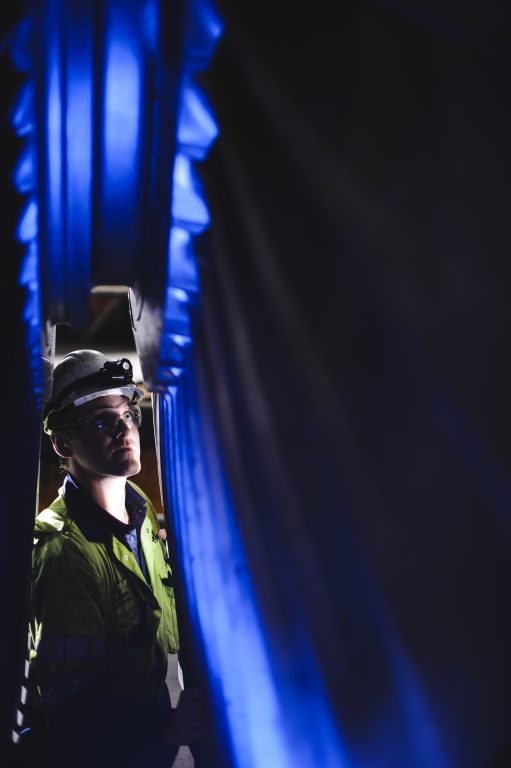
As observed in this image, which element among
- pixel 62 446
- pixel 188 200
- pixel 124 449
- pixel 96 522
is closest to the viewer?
pixel 188 200

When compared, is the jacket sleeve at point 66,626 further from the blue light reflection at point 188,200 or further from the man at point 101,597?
the blue light reflection at point 188,200

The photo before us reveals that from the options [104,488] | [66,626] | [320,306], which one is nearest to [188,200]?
[320,306]

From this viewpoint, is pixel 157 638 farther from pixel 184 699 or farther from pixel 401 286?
pixel 401 286

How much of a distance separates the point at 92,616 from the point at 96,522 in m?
0.40

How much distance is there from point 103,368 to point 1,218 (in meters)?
1.25

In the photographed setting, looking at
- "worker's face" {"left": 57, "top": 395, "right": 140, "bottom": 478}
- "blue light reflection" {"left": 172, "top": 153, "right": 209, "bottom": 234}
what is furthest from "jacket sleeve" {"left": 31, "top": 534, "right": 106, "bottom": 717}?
"blue light reflection" {"left": 172, "top": 153, "right": 209, "bottom": 234}

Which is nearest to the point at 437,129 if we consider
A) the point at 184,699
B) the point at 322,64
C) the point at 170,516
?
the point at 322,64

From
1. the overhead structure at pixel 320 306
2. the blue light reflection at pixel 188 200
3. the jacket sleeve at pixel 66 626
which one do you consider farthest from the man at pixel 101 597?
the blue light reflection at pixel 188 200

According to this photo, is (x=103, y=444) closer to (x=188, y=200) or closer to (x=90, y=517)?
(x=90, y=517)

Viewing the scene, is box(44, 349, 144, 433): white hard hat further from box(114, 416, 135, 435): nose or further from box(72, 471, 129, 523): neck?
box(72, 471, 129, 523): neck

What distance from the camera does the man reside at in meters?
1.62

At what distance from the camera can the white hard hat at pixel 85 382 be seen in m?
2.27

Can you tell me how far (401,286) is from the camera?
1.53 feet

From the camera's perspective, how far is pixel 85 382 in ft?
7.49
